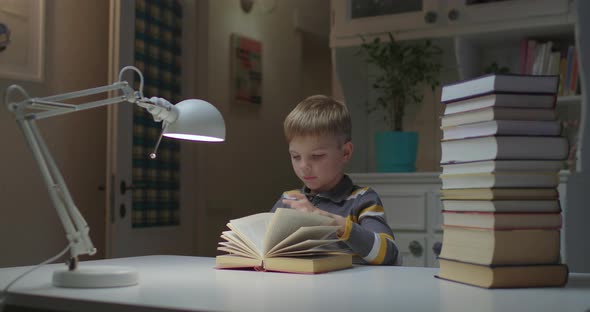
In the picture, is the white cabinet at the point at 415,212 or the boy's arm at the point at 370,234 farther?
the white cabinet at the point at 415,212

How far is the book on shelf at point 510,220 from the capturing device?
1037mm

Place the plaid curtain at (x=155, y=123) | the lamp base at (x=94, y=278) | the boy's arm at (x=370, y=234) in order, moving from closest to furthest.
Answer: the lamp base at (x=94, y=278) < the boy's arm at (x=370, y=234) < the plaid curtain at (x=155, y=123)

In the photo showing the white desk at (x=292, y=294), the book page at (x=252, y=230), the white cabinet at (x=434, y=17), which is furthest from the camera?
the white cabinet at (x=434, y=17)

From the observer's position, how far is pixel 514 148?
3.43 ft

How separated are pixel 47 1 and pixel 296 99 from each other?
2036 millimetres

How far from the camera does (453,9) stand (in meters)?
2.98

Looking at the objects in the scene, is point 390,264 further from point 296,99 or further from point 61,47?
point 296,99

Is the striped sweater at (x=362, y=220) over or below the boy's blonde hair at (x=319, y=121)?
below

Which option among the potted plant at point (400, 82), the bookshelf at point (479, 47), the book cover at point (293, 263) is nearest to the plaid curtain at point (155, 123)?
the bookshelf at point (479, 47)

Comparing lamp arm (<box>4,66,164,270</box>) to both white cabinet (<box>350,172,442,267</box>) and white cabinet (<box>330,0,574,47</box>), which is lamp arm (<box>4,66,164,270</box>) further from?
white cabinet (<box>330,0,574,47</box>)

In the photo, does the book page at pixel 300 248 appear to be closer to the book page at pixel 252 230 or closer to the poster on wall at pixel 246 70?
the book page at pixel 252 230

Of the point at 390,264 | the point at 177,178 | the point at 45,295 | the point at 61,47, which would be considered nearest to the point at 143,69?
the point at 61,47

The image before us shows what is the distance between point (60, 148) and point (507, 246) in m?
2.54

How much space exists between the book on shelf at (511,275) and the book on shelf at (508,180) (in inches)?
5.0
